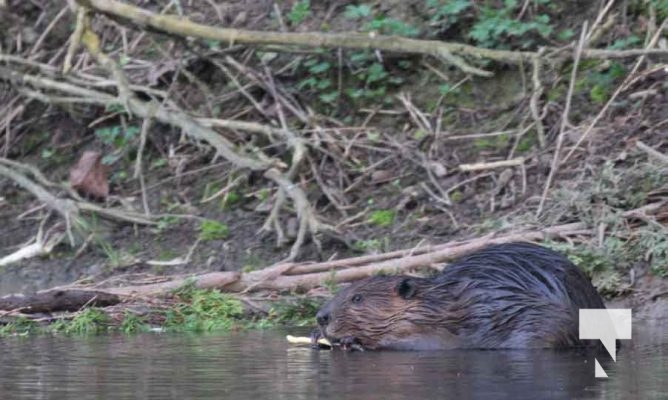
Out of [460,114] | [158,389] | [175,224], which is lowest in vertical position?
[158,389]

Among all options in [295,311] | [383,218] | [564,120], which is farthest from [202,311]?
[564,120]

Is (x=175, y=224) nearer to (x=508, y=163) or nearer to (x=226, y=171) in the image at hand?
(x=226, y=171)

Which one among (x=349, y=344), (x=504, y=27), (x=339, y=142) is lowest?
(x=349, y=344)

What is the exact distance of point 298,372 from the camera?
579 centimetres

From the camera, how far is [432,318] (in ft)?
22.4

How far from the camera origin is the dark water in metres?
5.05

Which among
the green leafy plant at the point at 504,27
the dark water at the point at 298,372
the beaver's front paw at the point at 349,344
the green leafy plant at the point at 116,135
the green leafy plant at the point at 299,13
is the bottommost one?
the dark water at the point at 298,372

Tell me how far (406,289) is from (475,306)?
36 cm

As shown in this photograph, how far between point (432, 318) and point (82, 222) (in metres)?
3.90

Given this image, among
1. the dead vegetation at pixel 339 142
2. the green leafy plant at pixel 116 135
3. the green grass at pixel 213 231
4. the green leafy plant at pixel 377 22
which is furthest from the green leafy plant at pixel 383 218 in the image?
the green leafy plant at pixel 116 135

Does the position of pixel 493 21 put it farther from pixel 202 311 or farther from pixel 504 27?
pixel 202 311

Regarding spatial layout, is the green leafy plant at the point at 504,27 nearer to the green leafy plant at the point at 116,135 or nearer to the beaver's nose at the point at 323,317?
the green leafy plant at the point at 116,135

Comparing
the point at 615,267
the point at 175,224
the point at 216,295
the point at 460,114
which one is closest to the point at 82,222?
the point at 175,224

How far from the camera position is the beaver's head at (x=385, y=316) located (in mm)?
6855
